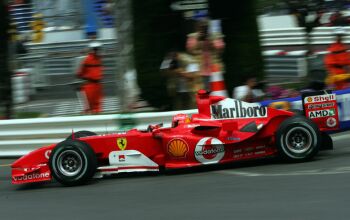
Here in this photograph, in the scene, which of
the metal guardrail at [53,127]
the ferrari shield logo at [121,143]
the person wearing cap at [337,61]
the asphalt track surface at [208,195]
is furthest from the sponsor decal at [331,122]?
the person wearing cap at [337,61]

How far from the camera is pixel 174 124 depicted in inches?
290

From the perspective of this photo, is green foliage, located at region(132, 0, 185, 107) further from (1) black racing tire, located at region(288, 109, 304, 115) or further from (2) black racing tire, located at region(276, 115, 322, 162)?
(2) black racing tire, located at region(276, 115, 322, 162)

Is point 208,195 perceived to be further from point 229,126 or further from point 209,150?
point 229,126

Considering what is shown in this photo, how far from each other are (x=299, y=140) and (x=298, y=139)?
23 mm

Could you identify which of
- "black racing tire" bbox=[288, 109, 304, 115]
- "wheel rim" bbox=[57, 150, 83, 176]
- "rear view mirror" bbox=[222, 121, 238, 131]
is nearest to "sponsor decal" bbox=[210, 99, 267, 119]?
"rear view mirror" bbox=[222, 121, 238, 131]

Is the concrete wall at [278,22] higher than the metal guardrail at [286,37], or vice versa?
the concrete wall at [278,22]

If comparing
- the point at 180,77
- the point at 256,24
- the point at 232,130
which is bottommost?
the point at 232,130

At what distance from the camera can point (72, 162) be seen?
24.1 ft

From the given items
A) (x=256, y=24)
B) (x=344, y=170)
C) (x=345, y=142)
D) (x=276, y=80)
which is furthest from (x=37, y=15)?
(x=344, y=170)

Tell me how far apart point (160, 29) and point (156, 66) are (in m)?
0.80

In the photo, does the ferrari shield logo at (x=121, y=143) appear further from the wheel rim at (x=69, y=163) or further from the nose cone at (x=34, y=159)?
the nose cone at (x=34, y=159)

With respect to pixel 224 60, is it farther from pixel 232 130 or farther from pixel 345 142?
pixel 232 130

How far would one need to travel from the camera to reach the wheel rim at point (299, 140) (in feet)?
23.3

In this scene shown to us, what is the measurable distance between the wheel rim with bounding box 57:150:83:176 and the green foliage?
4775 mm
